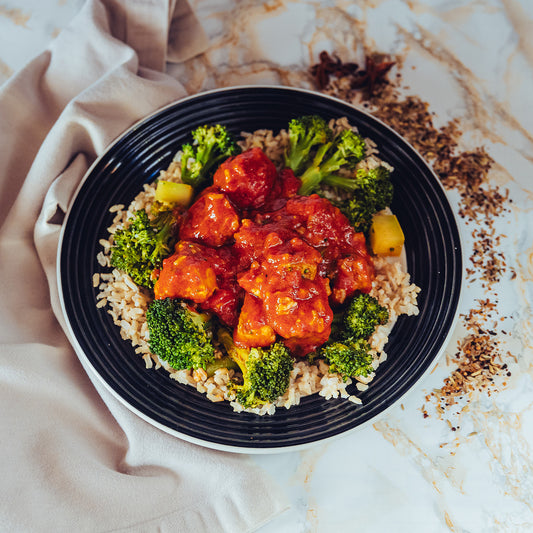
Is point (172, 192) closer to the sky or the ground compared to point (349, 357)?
closer to the sky

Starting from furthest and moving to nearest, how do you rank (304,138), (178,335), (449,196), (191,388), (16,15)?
(16,15) < (449,196) < (304,138) < (191,388) < (178,335)

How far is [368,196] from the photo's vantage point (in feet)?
12.8

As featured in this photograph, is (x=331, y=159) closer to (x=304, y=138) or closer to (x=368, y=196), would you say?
(x=304, y=138)

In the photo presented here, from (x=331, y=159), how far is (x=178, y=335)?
5.59ft

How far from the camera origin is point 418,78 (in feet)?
15.6

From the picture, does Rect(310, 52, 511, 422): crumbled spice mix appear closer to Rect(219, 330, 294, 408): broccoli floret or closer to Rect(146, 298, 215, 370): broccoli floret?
Rect(219, 330, 294, 408): broccoli floret

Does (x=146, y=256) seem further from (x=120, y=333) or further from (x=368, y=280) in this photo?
(x=368, y=280)

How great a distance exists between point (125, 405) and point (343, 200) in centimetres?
214

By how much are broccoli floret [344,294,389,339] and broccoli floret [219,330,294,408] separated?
0.46 metres

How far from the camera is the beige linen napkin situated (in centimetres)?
365

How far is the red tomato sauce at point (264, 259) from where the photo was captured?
3.36 metres

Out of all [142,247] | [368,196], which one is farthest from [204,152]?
[368,196]

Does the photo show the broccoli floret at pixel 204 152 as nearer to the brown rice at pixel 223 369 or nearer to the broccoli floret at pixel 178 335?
the brown rice at pixel 223 369

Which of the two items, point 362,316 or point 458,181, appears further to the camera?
point 458,181
